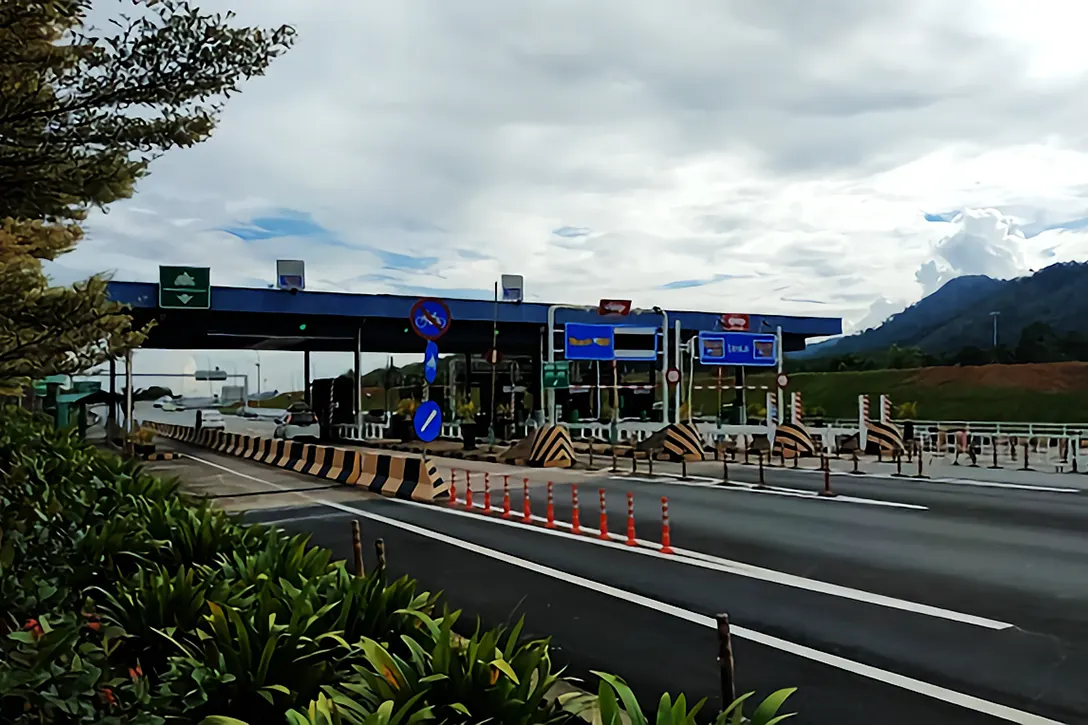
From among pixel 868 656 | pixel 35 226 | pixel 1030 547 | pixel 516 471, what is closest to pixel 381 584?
pixel 868 656

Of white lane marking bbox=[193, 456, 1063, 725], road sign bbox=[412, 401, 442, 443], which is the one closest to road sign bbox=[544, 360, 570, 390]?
road sign bbox=[412, 401, 442, 443]

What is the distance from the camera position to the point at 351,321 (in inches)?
1746

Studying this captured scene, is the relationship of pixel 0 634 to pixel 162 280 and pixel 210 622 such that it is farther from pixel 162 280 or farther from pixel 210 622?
pixel 162 280

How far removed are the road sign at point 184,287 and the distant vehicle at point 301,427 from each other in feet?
44.4

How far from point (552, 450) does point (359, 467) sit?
722 centimetres

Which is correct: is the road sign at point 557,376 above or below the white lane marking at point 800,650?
above

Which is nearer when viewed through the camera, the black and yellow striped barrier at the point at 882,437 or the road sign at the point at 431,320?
the road sign at the point at 431,320

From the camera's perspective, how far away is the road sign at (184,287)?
1432 inches

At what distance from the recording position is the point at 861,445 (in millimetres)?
31516

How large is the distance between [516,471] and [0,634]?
20.9 metres

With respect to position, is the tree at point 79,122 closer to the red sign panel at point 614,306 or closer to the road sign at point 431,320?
the road sign at point 431,320

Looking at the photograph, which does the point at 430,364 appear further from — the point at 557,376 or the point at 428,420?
the point at 557,376

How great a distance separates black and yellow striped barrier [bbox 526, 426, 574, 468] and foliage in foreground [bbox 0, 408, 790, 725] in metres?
19.7

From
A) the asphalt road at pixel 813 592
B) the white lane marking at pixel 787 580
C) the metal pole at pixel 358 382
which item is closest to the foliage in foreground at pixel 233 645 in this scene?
the asphalt road at pixel 813 592
